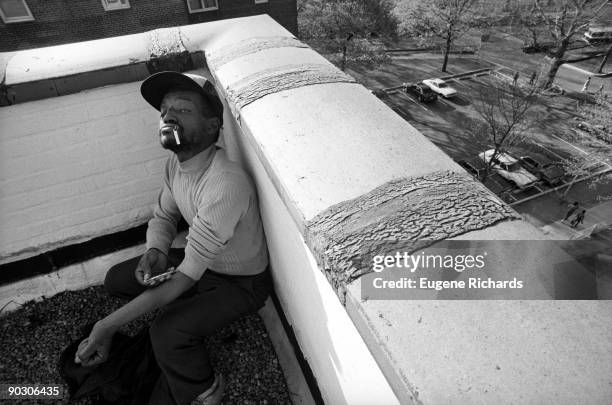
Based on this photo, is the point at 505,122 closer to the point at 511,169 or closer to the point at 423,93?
the point at 511,169

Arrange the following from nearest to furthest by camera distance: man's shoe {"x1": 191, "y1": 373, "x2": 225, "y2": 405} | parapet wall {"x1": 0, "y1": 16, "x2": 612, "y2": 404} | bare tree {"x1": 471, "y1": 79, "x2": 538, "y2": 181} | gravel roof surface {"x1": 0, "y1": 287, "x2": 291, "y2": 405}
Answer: parapet wall {"x1": 0, "y1": 16, "x2": 612, "y2": 404}
man's shoe {"x1": 191, "y1": 373, "x2": 225, "y2": 405}
gravel roof surface {"x1": 0, "y1": 287, "x2": 291, "y2": 405}
bare tree {"x1": 471, "y1": 79, "x2": 538, "y2": 181}

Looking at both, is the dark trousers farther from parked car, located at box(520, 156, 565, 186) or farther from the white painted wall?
parked car, located at box(520, 156, 565, 186)

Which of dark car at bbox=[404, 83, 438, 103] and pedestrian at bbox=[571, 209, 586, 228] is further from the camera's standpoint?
dark car at bbox=[404, 83, 438, 103]

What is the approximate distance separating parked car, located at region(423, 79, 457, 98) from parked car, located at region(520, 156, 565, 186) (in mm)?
6003

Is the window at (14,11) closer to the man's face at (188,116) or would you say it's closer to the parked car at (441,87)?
the man's face at (188,116)

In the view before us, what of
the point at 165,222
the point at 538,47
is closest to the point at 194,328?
the point at 165,222

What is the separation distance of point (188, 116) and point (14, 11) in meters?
14.6

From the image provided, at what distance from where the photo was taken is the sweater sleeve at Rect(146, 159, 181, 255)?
2.81 m

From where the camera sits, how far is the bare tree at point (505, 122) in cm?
1371

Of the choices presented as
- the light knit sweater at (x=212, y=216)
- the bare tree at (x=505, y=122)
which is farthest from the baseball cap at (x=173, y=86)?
the bare tree at (x=505, y=122)

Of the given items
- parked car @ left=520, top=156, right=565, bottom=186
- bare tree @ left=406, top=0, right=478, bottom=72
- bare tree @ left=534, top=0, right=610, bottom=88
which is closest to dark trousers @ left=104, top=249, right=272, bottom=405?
parked car @ left=520, top=156, right=565, bottom=186

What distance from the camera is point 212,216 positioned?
2.18m

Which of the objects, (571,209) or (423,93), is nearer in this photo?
(571,209)

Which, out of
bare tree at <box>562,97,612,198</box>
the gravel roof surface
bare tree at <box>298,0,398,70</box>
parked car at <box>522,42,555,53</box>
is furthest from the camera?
parked car at <box>522,42,555,53</box>
